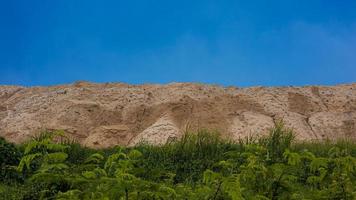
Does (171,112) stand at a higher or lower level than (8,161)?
higher

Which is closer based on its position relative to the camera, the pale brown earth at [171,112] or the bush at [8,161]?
the bush at [8,161]

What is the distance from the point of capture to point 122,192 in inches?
242

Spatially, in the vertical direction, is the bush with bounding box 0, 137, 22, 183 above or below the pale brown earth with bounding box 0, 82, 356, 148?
below

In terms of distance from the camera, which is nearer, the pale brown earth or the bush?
the bush


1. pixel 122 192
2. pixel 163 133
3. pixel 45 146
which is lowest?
pixel 122 192

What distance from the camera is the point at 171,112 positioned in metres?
26.6

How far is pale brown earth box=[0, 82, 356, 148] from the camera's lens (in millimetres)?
25484

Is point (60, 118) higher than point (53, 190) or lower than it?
higher

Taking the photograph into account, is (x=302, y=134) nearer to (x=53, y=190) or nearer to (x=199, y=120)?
(x=199, y=120)

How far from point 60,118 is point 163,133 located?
15.4 feet

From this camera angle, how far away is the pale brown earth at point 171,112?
1003 inches

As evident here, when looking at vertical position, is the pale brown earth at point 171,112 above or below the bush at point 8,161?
above

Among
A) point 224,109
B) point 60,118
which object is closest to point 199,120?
point 224,109

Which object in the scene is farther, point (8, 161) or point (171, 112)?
point (171, 112)
